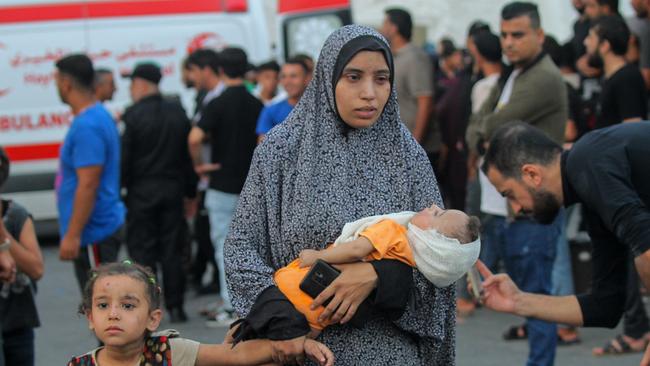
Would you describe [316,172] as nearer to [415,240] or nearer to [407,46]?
[415,240]

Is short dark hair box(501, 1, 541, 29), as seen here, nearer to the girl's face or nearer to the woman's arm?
the woman's arm

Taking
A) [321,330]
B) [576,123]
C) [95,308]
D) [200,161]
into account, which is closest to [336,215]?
[321,330]

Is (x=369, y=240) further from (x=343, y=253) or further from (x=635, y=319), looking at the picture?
(x=635, y=319)

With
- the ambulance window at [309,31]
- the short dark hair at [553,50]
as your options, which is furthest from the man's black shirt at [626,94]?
the ambulance window at [309,31]

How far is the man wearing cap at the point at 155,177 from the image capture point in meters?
8.12

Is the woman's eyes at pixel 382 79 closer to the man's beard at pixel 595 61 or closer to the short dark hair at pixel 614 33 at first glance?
the short dark hair at pixel 614 33

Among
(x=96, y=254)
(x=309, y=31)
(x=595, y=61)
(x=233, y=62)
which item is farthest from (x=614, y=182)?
(x=309, y=31)

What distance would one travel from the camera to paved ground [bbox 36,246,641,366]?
6902mm

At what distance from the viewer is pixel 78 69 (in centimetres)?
655

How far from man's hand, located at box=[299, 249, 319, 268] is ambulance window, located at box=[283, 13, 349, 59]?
951 cm

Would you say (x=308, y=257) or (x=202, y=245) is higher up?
(x=308, y=257)

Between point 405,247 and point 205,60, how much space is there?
6185mm

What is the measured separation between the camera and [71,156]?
651 cm

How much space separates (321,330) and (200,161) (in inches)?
212
